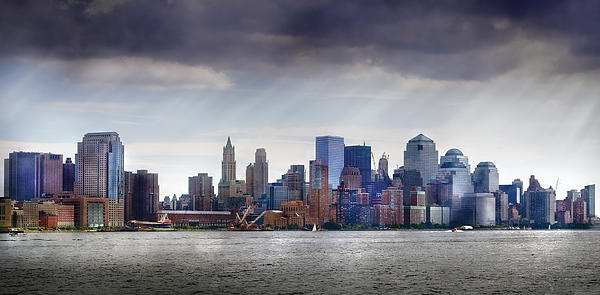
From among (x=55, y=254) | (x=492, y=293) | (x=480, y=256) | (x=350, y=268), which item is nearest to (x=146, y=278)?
(x=350, y=268)

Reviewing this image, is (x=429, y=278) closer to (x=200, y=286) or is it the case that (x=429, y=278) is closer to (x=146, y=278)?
(x=200, y=286)

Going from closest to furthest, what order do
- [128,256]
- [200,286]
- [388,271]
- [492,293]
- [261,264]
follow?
[492,293], [200,286], [388,271], [261,264], [128,256]

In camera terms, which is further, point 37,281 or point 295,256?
point 295,256

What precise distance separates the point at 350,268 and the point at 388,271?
8.71 meters

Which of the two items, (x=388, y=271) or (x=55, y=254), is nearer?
(x=388, y=271)

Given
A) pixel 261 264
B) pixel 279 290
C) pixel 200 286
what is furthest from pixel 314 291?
pixel 261 264

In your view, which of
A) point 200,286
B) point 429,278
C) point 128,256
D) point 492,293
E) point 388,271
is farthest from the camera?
point 128,256

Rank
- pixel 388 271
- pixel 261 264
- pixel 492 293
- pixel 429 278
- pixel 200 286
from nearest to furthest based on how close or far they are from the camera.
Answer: pixel 492 293 < pixel 200 286 < pixel 429 278 < pixel 388 271 < pixel 261 264

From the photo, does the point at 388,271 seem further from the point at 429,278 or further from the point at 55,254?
the point at 55,254

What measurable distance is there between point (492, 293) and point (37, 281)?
201ft

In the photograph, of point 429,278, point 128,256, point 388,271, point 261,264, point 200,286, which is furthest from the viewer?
point 128,256

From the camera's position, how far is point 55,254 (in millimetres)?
179500

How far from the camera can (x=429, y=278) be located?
11712 cm

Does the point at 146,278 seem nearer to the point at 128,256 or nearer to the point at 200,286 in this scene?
the point at 200,286
